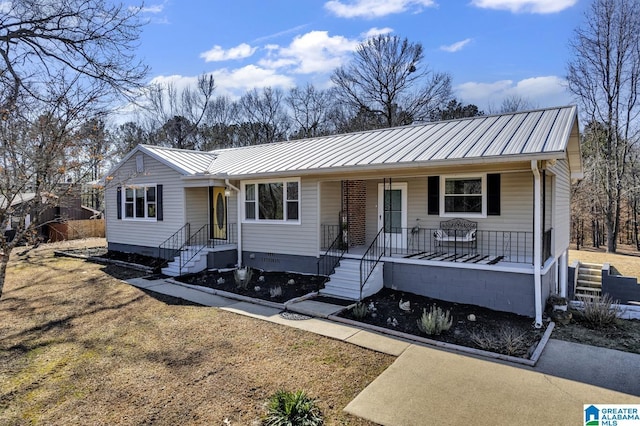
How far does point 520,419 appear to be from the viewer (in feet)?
13.5

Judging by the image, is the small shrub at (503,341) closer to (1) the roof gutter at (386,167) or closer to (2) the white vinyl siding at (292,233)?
(1) the roof gutter at (386,167)

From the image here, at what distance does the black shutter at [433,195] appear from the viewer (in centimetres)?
1004

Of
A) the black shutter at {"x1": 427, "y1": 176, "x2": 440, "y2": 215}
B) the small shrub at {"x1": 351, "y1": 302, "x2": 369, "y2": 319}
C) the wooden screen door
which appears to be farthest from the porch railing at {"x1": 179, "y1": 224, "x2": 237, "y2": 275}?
the black shutter at {"x1": 427, "y1": 176, "x2": 440, "y2": 215}

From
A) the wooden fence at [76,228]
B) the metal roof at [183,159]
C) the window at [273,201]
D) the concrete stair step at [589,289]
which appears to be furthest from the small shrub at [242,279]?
the wooden fence at [76,228]

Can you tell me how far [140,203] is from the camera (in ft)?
49.6

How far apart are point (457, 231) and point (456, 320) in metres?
2.94

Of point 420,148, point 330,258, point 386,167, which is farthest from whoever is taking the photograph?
point 330,258

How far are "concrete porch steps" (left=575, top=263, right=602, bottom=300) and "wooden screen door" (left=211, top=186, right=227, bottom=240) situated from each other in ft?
43.2

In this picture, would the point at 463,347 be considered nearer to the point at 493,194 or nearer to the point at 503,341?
the point at 503,341

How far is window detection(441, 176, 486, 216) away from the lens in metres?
9.59

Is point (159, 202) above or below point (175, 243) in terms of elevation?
above

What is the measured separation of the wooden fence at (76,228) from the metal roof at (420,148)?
39.7 ft

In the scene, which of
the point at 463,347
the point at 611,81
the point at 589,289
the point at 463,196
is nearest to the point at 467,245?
the point at 463,196

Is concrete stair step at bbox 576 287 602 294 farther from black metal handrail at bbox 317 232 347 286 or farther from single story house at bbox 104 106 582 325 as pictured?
black metal handrail at bbox 317 232 347 286
